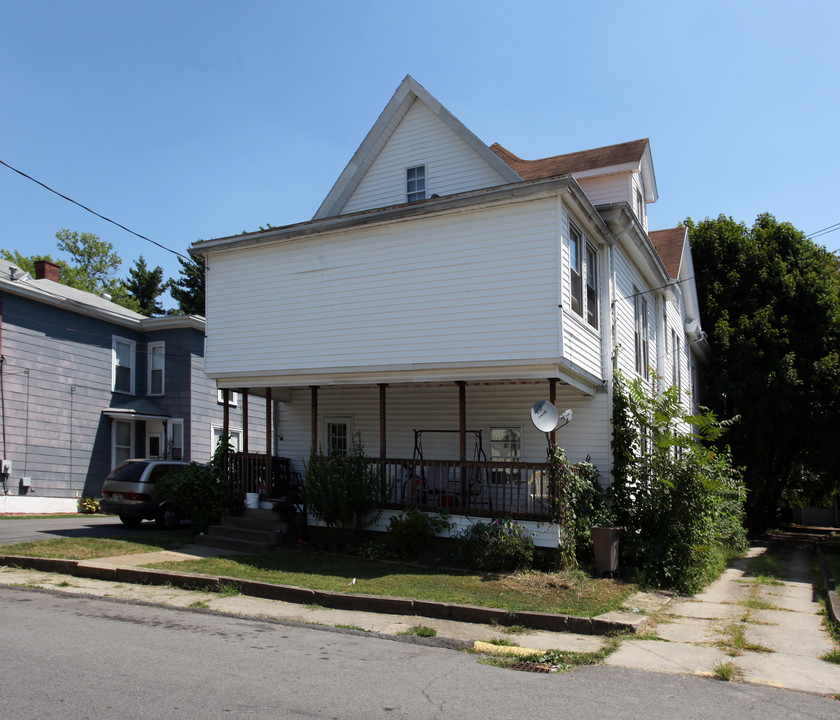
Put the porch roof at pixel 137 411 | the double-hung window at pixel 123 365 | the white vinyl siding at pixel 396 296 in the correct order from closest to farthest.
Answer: the white vinyl siding at pixel 396 296 < the porch roof at pixel 137 411 < the double-hung window at pixel 123 365

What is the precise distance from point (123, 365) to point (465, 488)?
17.4m

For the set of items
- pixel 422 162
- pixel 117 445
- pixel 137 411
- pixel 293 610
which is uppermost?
pixel 422 162

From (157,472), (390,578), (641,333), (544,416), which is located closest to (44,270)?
(157,472)

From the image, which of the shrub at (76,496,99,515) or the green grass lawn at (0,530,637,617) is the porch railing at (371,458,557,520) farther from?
the shrub at (76,496,99,515)

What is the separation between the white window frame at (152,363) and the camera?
85.5 feet

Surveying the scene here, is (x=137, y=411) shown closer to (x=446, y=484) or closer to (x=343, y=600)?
(x=446, y=484)

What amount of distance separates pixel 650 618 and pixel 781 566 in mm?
9517

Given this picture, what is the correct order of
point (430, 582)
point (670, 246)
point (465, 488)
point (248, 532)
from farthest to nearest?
point (670, 246)
point (248, 532)
point (465, 488)
point (430, 582)

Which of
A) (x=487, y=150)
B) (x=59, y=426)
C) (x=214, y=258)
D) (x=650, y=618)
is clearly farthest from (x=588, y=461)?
(x=59, y=426)

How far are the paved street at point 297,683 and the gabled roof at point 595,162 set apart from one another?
37.3ft

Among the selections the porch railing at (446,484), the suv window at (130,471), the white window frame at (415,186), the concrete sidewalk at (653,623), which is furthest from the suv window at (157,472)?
the white window frame at (415,186)

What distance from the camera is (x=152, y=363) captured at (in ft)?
86.4

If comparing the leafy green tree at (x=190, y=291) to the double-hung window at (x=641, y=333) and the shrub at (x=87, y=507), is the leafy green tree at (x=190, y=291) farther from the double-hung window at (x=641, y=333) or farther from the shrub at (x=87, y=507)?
the double-hung window at (x=641, y=333)

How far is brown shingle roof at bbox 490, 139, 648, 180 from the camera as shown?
16.3 m
